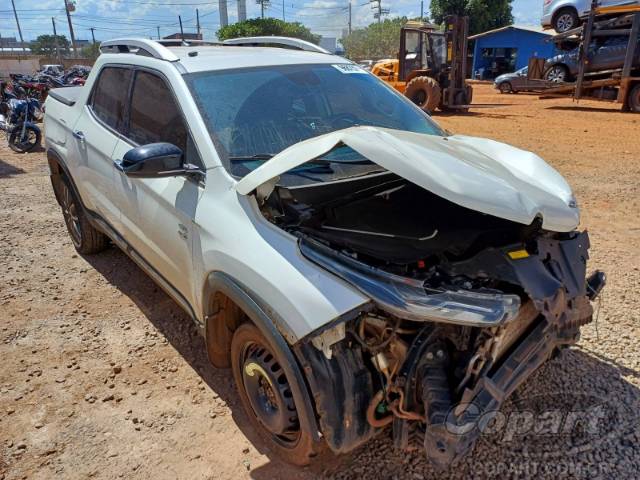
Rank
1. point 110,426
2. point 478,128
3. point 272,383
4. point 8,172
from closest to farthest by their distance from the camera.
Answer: point 272,383
point 110,426
point 8,172
point 478,128

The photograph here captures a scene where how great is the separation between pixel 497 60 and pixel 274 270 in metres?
38.6

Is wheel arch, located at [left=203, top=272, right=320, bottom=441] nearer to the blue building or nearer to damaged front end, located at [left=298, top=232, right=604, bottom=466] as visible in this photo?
damaged front end, located at [left=298, top=232, right=604, bottom=466]

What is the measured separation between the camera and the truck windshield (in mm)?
2756

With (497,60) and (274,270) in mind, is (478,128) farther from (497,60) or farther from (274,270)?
(497,60)

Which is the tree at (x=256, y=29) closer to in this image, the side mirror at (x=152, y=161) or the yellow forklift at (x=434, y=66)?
the yellow forklift at (x=434, y=66)

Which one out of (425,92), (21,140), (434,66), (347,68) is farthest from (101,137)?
(434,66)

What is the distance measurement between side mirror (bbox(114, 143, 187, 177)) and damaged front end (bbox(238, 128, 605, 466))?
50 cm

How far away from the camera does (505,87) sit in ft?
77.6

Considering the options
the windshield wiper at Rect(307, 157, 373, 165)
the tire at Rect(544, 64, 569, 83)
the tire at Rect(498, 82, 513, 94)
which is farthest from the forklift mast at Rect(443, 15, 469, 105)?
the windshield wiper at Rect(307, 157, 373, 165)

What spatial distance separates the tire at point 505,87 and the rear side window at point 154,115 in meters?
22.9

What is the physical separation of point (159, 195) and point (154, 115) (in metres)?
0.59

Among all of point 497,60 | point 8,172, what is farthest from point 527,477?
point 497,60

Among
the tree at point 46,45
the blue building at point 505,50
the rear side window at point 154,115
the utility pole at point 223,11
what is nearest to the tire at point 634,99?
the rear side window at point 154,115

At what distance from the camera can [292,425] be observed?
235 cm
